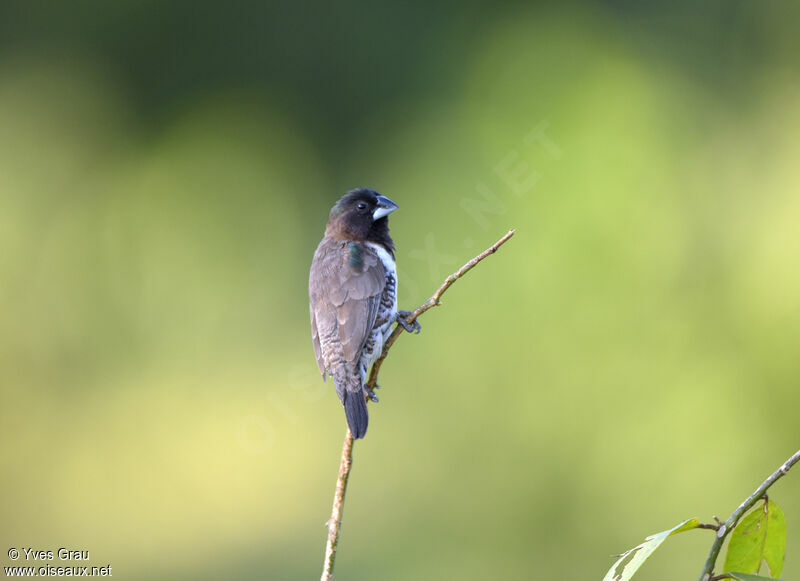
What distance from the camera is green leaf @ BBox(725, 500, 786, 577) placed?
134 centimetres

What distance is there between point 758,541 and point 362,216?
259 cm

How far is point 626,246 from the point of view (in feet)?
23.6

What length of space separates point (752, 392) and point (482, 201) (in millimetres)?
2667

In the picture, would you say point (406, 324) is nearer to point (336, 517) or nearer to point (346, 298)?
point (346, 298)

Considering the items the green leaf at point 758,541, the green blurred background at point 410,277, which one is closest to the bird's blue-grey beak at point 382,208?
the green leaf at point 758,541

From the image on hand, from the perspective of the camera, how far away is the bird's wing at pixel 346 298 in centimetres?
334

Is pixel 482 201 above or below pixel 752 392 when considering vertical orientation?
above

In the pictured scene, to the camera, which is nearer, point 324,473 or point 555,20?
point 324,473

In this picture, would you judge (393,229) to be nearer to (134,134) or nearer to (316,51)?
(316,51)

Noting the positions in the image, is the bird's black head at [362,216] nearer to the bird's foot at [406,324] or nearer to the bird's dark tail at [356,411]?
the bird's foot at [406,324]

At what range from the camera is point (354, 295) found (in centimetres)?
340

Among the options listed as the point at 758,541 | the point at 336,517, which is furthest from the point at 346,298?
the point at 758,541

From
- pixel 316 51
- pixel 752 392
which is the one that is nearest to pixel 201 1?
pixel 316 51

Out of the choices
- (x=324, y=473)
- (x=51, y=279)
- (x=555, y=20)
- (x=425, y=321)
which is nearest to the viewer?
(x=425, y=321)
